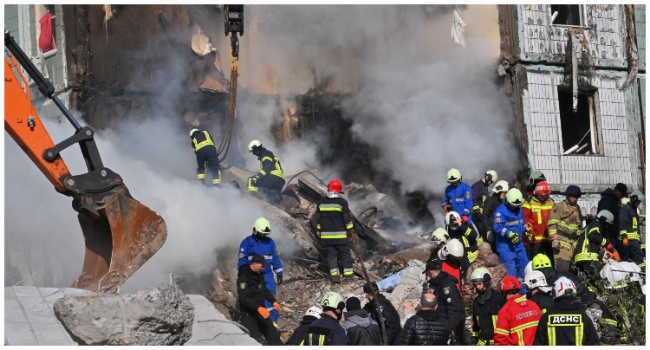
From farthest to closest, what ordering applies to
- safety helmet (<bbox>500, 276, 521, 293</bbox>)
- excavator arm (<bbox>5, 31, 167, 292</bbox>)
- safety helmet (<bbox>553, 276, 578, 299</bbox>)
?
1. safety helmet (<bbox>500, 276, 521, 293</bbox>)
2. excavator arm (<bbox>5, 31, 167, 292</bbox>)
3. safety helmet (<bbox>553, 276, 578, 299</bbox>)

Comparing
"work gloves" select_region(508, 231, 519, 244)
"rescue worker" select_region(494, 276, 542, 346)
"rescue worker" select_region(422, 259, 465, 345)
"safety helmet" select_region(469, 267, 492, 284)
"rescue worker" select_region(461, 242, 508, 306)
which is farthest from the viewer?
"work gloves" select_region(508, 231, 519, 244)

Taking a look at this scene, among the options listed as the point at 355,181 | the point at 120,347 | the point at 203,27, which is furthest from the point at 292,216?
the point at 120,347

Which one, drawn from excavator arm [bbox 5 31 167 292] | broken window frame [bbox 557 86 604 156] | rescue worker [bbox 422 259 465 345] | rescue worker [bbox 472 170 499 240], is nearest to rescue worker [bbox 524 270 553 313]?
rescue worker [bbox 422 259 465 345]

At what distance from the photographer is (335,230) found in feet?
51.9

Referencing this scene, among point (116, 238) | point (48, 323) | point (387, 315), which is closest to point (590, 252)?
point (387, 315)

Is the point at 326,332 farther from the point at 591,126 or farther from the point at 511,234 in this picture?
the point at 591,126

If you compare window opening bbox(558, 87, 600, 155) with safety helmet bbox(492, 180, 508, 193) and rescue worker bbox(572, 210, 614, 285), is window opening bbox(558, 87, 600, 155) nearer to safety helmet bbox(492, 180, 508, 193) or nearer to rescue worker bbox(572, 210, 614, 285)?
safety helmet bbox(492, 180, 508, 193)

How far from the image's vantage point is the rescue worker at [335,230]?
1582cm

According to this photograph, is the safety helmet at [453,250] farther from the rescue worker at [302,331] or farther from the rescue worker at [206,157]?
the rescue worker at [206,157]

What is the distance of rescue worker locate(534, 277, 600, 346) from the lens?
33.1ft

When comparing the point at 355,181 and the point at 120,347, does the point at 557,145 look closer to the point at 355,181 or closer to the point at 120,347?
the point at 355,181

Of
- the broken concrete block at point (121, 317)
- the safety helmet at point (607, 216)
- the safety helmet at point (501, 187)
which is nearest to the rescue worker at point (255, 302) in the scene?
the broken concrete block at point (121, 317)

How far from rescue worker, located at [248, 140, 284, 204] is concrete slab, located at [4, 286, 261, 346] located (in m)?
6.71

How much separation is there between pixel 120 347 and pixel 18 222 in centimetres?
746
